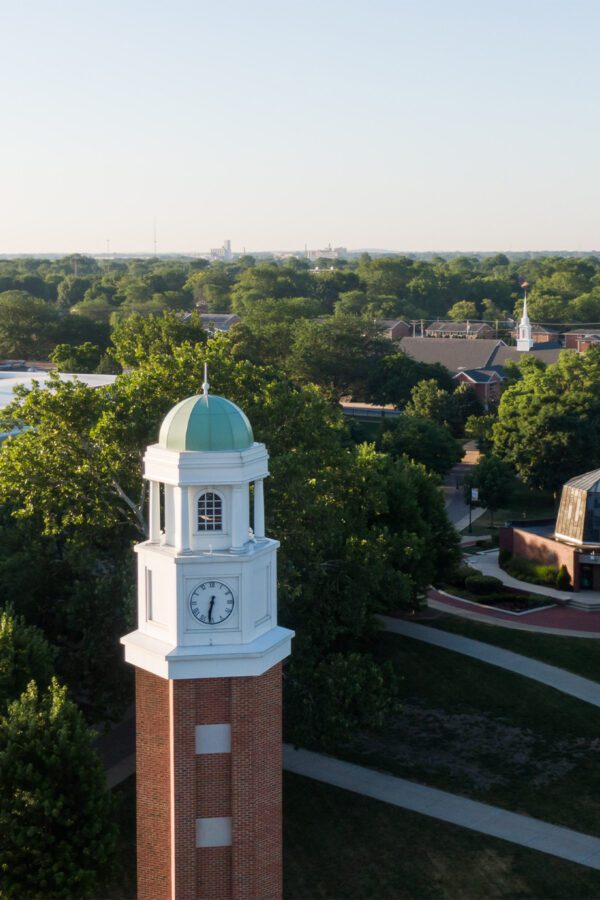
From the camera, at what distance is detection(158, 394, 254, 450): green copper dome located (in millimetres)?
20094

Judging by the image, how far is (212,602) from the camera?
20.0 metres

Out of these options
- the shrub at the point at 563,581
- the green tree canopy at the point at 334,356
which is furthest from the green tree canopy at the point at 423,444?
the green tree canopy at the point at 334,356

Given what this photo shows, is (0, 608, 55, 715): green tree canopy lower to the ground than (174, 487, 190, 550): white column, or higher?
lower

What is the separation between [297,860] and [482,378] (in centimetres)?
8333

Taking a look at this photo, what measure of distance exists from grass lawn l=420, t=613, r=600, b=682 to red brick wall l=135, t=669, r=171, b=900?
24.7 m

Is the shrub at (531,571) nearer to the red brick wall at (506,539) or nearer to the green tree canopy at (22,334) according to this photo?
the red brick wall at (506,539)

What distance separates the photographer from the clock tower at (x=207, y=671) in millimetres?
19922

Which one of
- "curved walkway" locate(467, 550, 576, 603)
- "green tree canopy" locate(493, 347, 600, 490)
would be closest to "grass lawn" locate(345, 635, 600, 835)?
"curved walkway" locate(467, 550, 576, 603)

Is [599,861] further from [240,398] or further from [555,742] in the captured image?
[240,398]

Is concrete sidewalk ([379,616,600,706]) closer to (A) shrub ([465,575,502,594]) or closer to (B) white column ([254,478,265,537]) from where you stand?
(A) shrub ([465,575,502,594])

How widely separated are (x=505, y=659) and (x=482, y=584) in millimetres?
9419

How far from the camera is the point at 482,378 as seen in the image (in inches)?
4262

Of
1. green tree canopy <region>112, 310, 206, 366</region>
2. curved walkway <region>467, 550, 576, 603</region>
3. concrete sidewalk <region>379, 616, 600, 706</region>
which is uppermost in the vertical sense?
green tree canopy <region>112, 310, 206, 366</region>

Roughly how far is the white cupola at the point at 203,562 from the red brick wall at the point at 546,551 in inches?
1413
